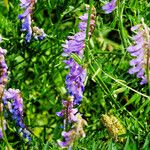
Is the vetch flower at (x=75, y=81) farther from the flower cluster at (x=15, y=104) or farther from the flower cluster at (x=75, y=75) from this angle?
the flower cluster at (x=15, y=104)

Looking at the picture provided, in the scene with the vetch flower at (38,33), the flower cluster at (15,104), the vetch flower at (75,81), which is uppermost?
the vetch flower at (38,33)

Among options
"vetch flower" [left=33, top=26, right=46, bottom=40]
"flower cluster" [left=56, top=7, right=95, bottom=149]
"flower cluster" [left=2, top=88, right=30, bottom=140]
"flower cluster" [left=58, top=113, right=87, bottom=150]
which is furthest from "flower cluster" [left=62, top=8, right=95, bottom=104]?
"flower cluster" [left=58, top=113, right=87, bottom=150]

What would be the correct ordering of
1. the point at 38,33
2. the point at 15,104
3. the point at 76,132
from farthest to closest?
1. the point at 38,33
2. the point at 15,104
3. the point at 76,132

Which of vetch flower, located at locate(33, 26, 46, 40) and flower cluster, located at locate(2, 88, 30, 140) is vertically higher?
vetch flower, located at locate(33, 26, 46, 40)

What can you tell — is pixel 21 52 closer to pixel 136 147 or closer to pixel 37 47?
pixel 37 47

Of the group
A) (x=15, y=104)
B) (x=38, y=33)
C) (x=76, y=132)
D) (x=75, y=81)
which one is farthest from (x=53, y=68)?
(x=76, y=132)

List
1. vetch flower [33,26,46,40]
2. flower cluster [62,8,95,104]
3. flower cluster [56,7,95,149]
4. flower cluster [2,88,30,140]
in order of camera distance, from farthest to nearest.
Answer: vetch flower [33,26,46,40] < flower cluster [2,88,30,140] < flower cluster [62,8,95,104] < flower cluster [56,7,95,149]

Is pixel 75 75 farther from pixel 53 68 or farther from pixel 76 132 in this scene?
pixel 53 68

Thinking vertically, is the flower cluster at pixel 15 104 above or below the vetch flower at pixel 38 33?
below

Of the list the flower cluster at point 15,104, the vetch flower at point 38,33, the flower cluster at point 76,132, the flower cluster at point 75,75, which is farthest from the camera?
the vetch flower at point 38,33

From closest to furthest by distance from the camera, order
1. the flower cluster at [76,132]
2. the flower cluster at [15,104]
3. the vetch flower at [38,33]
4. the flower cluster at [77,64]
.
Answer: the flower cluster at [76,132], the flower cluster at [77,64], the flower cluster at [15,104], the vetch flower at [38,33]

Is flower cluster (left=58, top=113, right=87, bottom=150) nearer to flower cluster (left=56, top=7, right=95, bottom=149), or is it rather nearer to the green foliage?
flower cluster (left=56, top=7, right=95, bottom=149)

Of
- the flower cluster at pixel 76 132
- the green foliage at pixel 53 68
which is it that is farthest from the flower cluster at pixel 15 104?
the flower cluster at pixel 76 132
